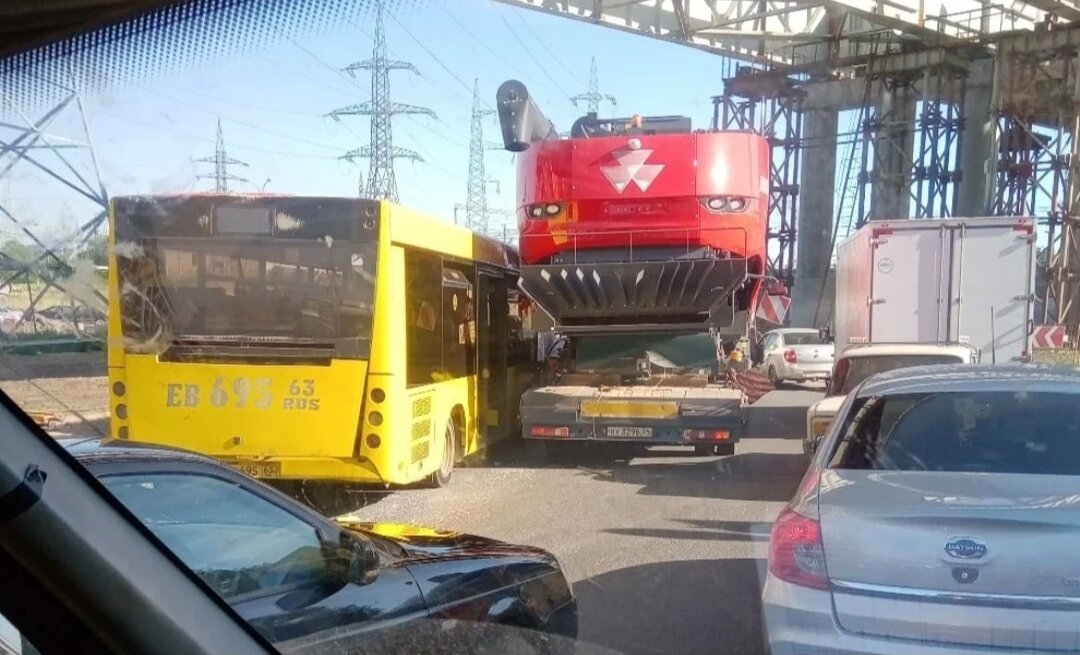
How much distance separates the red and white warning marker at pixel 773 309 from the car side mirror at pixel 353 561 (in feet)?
28.5

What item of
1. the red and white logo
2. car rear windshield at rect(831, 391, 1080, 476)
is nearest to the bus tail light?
the red and white logo

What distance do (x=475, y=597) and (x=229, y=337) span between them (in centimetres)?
366

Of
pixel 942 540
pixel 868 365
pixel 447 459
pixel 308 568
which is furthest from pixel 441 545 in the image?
pixel 868 365

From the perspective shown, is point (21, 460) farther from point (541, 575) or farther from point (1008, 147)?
point (1008, 147)

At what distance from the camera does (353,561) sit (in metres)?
3.38

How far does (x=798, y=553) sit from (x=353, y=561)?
1.81 m

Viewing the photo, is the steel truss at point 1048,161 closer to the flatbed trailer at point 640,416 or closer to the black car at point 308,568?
the flatbed trailer at point 640,416

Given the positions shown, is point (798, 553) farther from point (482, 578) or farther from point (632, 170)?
point (632, 170)

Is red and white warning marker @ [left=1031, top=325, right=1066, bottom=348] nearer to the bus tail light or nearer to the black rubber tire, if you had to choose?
the black rubber tire

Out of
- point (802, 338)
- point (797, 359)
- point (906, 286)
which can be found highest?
point (906, 286)

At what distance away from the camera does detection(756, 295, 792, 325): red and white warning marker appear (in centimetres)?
1170

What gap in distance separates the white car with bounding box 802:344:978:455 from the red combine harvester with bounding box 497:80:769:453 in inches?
38.8

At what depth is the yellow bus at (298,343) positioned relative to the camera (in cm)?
634

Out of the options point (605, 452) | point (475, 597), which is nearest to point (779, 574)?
point (475, 597)
